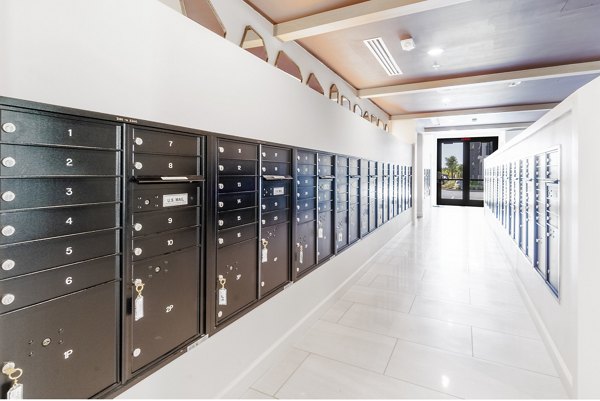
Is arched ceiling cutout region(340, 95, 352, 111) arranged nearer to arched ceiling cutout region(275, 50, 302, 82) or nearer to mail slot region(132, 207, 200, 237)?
arched ceiling cutout region(275, 50, 302, 82)

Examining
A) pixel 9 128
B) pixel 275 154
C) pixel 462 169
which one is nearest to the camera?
pixel 9 128

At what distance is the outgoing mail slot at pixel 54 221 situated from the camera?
3.24ft

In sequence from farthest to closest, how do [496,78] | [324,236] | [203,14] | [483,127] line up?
[483,127] → [496,78] → [324,236] → [203,14]

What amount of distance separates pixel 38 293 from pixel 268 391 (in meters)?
1.58

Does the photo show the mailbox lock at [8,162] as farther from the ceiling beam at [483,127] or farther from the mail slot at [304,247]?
the ceiling beam at [483,127]

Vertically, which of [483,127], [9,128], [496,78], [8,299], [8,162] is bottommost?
[8,299]

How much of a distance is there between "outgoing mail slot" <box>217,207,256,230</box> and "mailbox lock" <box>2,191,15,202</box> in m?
0.98

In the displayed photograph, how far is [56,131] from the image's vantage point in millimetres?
1097

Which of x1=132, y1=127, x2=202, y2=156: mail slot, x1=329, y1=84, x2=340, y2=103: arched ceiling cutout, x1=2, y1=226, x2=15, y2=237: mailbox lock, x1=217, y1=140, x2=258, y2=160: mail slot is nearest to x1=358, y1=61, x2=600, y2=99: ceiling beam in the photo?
x1=329, y1=84, x2=340, y2=103: arched ceiling cutout

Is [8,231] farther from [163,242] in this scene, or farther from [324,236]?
[324,236]

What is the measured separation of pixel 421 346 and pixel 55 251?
2705 millimetres

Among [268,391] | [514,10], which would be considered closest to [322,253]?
[268,391]

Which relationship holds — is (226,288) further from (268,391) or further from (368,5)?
(368,5)

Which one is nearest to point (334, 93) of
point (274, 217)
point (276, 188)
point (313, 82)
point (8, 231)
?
point (313, 82)
